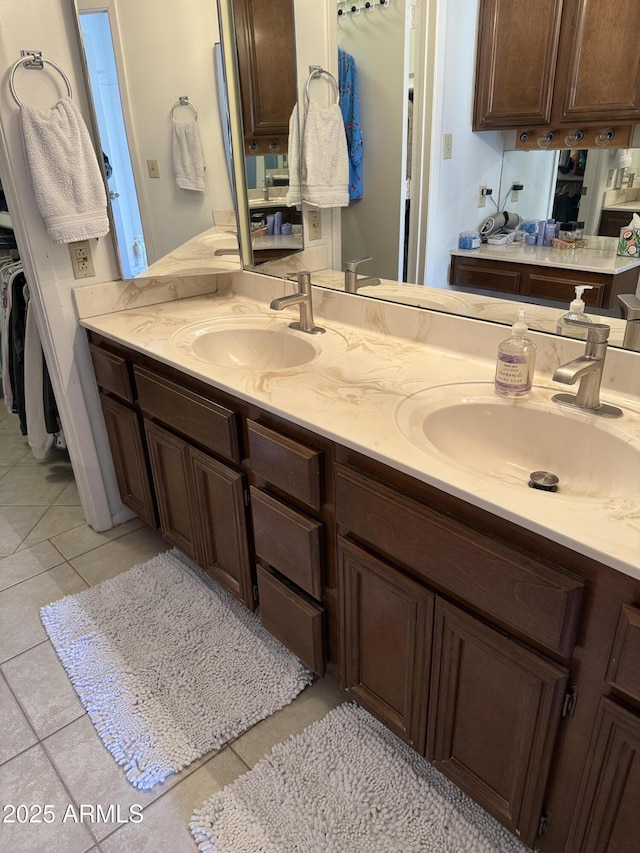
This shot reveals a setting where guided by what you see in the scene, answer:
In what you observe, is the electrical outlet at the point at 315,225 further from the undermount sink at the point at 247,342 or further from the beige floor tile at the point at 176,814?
the beige floor tile at the point at 176,814

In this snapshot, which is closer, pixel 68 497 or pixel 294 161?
pixel 294 161

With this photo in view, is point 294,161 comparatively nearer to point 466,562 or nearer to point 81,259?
point 81,259

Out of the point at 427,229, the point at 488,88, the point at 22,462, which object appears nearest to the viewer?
the point at 488,88

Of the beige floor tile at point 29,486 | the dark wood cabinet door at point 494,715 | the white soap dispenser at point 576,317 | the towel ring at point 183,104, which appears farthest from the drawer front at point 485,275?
the beige floor tile at point 29,486

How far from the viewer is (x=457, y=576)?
3.33 feet

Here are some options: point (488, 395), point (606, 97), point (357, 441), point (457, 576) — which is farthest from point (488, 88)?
point (457, 576)

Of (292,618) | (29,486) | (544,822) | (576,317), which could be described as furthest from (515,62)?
(29,486)

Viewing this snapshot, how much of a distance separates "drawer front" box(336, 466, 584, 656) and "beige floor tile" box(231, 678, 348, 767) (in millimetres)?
618

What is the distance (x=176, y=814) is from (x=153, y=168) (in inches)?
75.2

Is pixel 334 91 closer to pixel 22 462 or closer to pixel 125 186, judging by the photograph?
pixel 125 186

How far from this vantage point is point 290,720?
5.03 ft

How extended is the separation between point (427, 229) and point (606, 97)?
0.48 meters

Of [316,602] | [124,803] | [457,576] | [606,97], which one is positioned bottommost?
[124,803]

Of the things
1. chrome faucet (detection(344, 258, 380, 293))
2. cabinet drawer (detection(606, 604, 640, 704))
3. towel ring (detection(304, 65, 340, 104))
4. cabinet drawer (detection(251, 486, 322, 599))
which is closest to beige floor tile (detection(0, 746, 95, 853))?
cabinet drawer (detection(251, 486, 322, 599))
